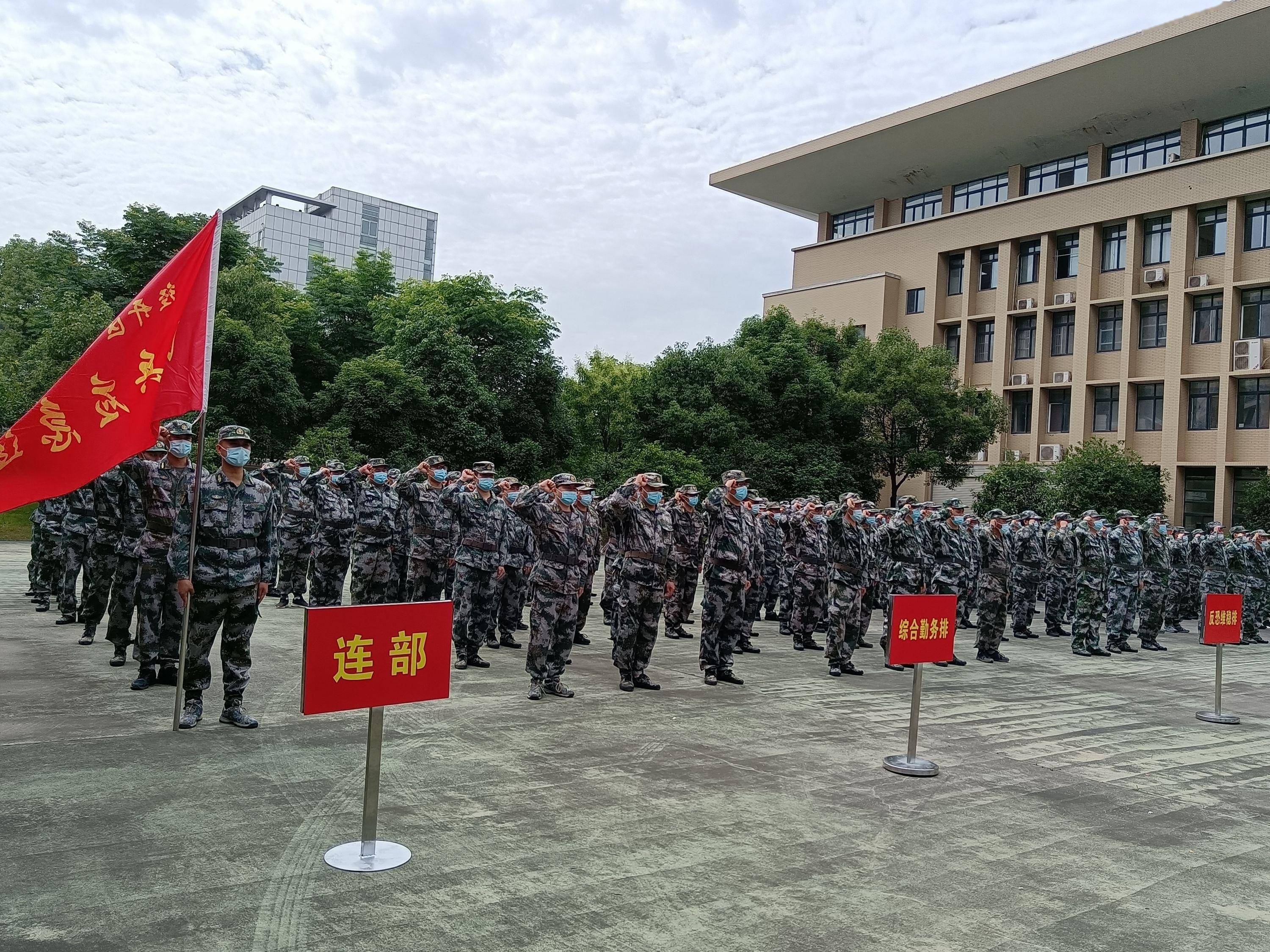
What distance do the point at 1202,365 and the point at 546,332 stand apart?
2251cm

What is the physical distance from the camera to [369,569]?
10.9 metres

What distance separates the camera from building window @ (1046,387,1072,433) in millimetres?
35375

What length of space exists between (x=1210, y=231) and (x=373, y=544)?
106 feet

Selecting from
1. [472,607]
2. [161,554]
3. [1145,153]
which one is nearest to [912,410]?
[1145,153]

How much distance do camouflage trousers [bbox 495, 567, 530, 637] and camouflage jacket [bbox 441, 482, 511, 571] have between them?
1.05 m

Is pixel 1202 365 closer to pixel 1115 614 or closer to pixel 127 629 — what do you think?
pixel 1115 614

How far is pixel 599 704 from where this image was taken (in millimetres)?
7965

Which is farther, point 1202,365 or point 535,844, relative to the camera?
point 1202,365

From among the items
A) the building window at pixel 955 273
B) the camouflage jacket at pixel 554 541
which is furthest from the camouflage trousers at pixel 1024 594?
the building window at pixel 955 273

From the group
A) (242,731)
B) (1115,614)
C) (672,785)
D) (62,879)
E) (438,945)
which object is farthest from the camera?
(1115,614)

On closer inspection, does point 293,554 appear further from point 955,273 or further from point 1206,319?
point 955,273

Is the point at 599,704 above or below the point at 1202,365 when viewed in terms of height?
below

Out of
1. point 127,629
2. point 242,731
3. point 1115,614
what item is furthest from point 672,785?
point 1115,614

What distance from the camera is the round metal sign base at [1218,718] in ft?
29.7
